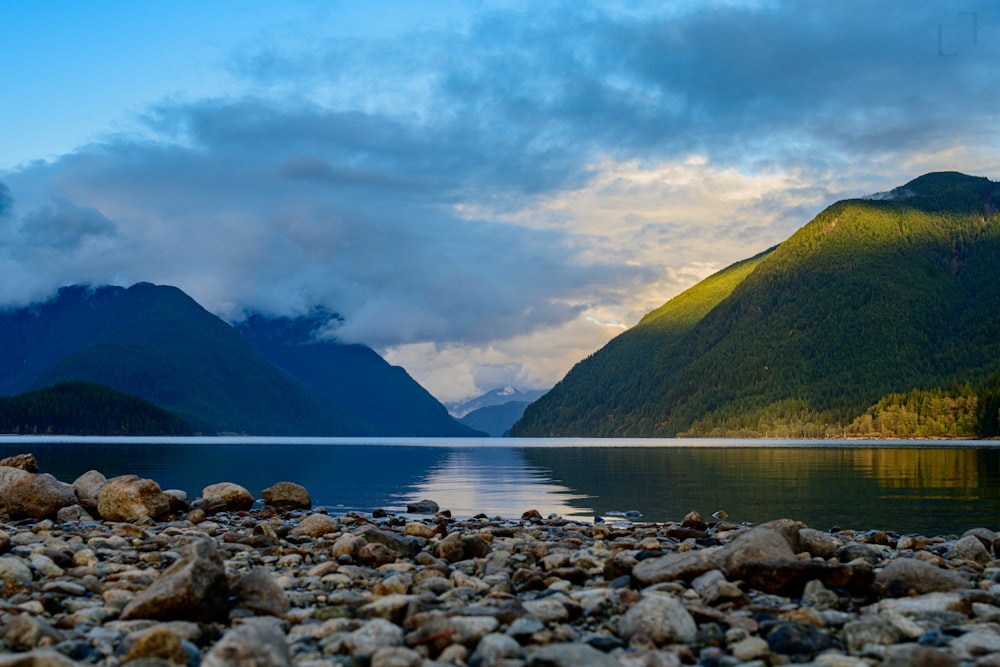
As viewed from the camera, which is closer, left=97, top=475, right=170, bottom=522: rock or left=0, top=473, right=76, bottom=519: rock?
left=97, top=475, right=170, bottom=522: rock

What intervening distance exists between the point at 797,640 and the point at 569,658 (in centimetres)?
342

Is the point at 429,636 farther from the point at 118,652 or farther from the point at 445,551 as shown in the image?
the point at 445,551

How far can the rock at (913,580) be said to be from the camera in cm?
1484

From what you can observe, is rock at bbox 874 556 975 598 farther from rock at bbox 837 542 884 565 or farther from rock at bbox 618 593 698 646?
rock at bbox 618 593 698 646

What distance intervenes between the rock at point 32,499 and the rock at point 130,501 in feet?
5.08

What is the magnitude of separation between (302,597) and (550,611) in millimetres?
4547

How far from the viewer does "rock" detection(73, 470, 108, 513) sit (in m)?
32.4

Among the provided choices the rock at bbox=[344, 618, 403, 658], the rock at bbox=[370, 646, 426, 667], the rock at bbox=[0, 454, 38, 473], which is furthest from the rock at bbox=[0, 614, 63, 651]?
the rock at bbox=[0, 454, 38, 473]

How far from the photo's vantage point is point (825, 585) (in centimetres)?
1525

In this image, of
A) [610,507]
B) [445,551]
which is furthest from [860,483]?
[445,551]

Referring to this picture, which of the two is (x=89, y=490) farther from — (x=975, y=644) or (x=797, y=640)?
(x=975, y=644)

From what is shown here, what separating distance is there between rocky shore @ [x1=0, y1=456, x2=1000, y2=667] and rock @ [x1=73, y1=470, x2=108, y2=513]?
905 centimetres

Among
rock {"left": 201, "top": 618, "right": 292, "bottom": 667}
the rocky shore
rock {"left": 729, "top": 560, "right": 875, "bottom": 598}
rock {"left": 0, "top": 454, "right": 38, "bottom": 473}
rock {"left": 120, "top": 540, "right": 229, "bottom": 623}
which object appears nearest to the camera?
rock {"left": 201, "top": 618, "right": 292, "bottom": 667}

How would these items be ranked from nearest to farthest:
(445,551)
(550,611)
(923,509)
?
(550,611), (445,551), (923,509)
